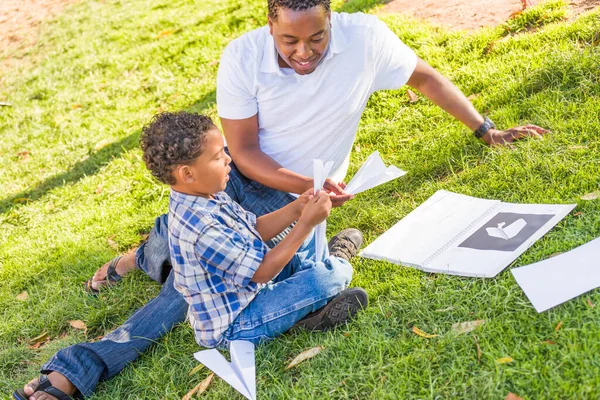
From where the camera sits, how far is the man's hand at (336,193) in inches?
113

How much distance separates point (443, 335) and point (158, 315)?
129cm

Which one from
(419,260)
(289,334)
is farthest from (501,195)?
(289,334)

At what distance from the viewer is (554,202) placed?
9.86ft

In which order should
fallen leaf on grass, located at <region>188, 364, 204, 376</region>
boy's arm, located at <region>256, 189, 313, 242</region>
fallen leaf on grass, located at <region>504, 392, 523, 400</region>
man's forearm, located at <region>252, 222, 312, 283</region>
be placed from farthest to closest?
boy's arm, located at <region>256, 189, 313, 242</region> → fallen leaf on grass, located at <region>188, 364, 204, 376</region> → man's forearm, located at <region>252, 222, 312, 283</region> → fallen leaf on grass, located at <region>504, 392, 523, 400</region>

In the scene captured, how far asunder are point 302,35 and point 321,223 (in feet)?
2.54

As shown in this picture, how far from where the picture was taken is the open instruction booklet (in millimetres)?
2771

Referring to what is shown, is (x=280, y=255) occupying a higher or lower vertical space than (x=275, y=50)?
lower

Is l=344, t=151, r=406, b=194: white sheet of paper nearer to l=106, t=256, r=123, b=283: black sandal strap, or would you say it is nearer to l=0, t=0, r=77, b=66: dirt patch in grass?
l=106, t=256, r=123, b=283: black sandal strap

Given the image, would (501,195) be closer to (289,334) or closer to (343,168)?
(343,168)

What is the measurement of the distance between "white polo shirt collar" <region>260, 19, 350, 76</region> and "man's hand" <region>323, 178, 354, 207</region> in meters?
0.52

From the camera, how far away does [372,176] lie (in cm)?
291

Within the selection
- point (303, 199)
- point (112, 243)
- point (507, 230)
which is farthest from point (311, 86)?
point (112, 243)

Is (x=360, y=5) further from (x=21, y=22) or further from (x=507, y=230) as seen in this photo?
(x=21, y=22)

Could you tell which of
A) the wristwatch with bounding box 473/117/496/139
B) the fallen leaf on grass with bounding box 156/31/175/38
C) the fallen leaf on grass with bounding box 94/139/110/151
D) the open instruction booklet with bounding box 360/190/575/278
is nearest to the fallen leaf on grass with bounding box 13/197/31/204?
the fallen leaf on grass with bounding box 94/139/110/151
